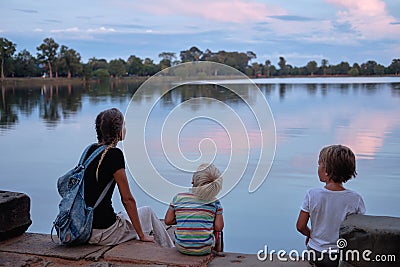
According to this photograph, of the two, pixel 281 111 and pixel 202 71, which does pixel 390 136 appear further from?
pixel 202 71

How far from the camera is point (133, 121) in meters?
3.94

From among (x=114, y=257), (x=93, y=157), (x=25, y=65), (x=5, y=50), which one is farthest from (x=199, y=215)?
(x=25, y=65)

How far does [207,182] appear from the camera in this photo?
3023 millimetres

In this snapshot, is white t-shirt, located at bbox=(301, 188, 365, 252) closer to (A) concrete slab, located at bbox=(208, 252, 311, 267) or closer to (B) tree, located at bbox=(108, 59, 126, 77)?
(A) concrete slab, located at bbox=(208, 252, 311, 267)

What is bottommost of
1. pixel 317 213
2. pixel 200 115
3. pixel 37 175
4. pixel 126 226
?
pixel 37 175

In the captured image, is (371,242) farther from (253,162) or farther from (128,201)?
(253,162)

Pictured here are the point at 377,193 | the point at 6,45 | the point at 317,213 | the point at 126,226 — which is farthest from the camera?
the point at 6,45

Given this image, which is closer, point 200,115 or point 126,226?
point 126,226

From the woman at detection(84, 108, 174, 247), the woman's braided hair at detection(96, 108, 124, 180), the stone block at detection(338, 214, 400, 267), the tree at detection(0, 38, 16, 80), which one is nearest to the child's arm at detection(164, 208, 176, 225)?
the woman at detection(84, 108, 174, 247)

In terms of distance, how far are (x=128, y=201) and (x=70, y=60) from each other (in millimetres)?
64836

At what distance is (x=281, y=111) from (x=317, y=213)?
15.8 metres

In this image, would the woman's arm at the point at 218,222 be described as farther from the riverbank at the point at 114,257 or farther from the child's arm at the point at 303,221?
the child's arm at the point at 303,221

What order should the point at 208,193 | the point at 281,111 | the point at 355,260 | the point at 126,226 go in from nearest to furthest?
1. the point at 355,260
2. the point at 208,193
3. the point at 126,226
4. the point at 281,111

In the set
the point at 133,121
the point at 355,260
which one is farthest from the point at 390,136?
the point at 355,260
